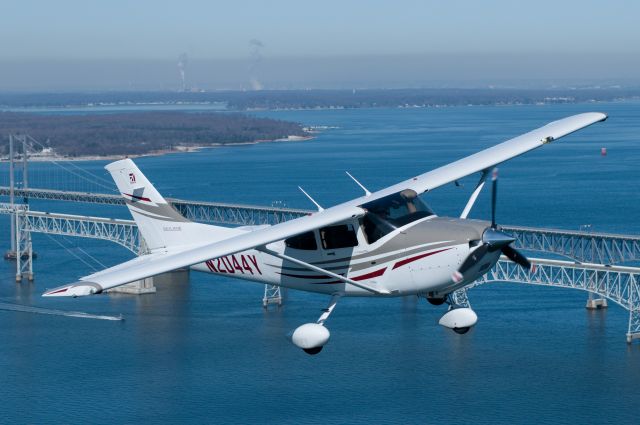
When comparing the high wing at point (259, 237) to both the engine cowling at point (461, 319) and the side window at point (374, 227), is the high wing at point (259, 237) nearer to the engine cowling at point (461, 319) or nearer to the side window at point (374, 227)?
the side window at point (374, 227)

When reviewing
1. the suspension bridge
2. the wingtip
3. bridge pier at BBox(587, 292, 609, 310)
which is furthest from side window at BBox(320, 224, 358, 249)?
bridge pier at BBox(587, 292, 609, 310)

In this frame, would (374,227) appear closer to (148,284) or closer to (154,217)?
(154,217)

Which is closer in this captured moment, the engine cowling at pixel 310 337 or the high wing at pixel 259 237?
the high wing at pixel 259 237

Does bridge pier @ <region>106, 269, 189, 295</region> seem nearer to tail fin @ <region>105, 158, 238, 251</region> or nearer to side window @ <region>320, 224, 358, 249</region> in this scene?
tail fin @ <region>105, 158, 238, 251</region>

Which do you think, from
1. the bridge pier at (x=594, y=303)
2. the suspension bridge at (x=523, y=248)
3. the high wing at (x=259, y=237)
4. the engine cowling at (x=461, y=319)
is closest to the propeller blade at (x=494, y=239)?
the high wing at (x=259, y=237)

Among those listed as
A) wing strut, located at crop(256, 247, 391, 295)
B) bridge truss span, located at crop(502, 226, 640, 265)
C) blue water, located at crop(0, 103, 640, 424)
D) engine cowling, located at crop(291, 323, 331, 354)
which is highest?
wing strut, located at crop(256, 247, 391, 295)

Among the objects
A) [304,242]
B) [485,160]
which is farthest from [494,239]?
[485,160]
